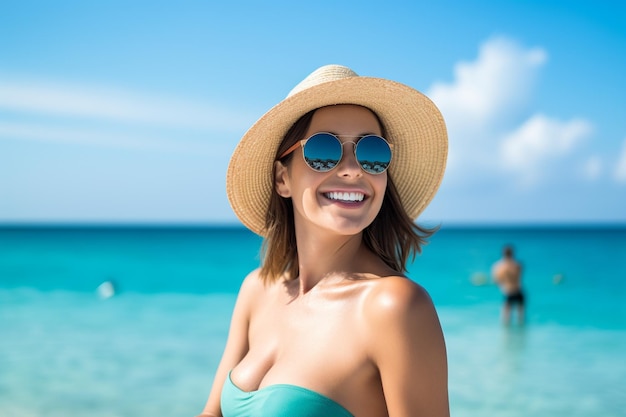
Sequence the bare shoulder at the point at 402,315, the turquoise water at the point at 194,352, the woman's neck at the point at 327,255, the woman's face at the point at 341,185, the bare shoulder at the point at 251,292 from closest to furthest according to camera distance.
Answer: the bare shoulder at the point at 402,315
the woman's face at the point at 341,185
the woman's neck at the point at 327,255
the bare shoulder at the point at 251,292
the turquoise water at the point at 194,352

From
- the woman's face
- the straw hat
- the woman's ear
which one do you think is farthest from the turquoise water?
the woman's face

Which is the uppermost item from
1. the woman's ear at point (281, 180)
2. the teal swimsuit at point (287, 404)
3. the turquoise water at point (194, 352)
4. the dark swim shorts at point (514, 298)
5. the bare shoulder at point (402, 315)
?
the woman's ear at point (281, 180)

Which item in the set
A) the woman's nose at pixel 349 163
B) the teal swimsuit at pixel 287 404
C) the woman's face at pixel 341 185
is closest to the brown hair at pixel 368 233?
the woman's face at pixel 341 185

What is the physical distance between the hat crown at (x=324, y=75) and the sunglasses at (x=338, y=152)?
192 mm

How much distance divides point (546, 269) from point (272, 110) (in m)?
37.6

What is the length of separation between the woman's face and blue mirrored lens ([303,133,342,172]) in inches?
0.9

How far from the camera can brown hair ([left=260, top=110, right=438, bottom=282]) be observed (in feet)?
8.65

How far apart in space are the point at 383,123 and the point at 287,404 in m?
1.16

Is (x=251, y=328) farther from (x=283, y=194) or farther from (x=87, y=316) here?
(x=87, y=316)

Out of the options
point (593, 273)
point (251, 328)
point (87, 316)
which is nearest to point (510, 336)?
point (87, 316)

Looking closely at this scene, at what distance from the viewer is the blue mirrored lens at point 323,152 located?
2.38m

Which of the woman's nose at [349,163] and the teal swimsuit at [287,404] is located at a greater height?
the woman's nose at [349,163]

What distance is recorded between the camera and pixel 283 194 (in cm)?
273

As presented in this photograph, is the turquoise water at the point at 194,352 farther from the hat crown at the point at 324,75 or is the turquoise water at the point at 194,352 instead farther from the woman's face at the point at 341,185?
the hat crown at the point at 324,75
